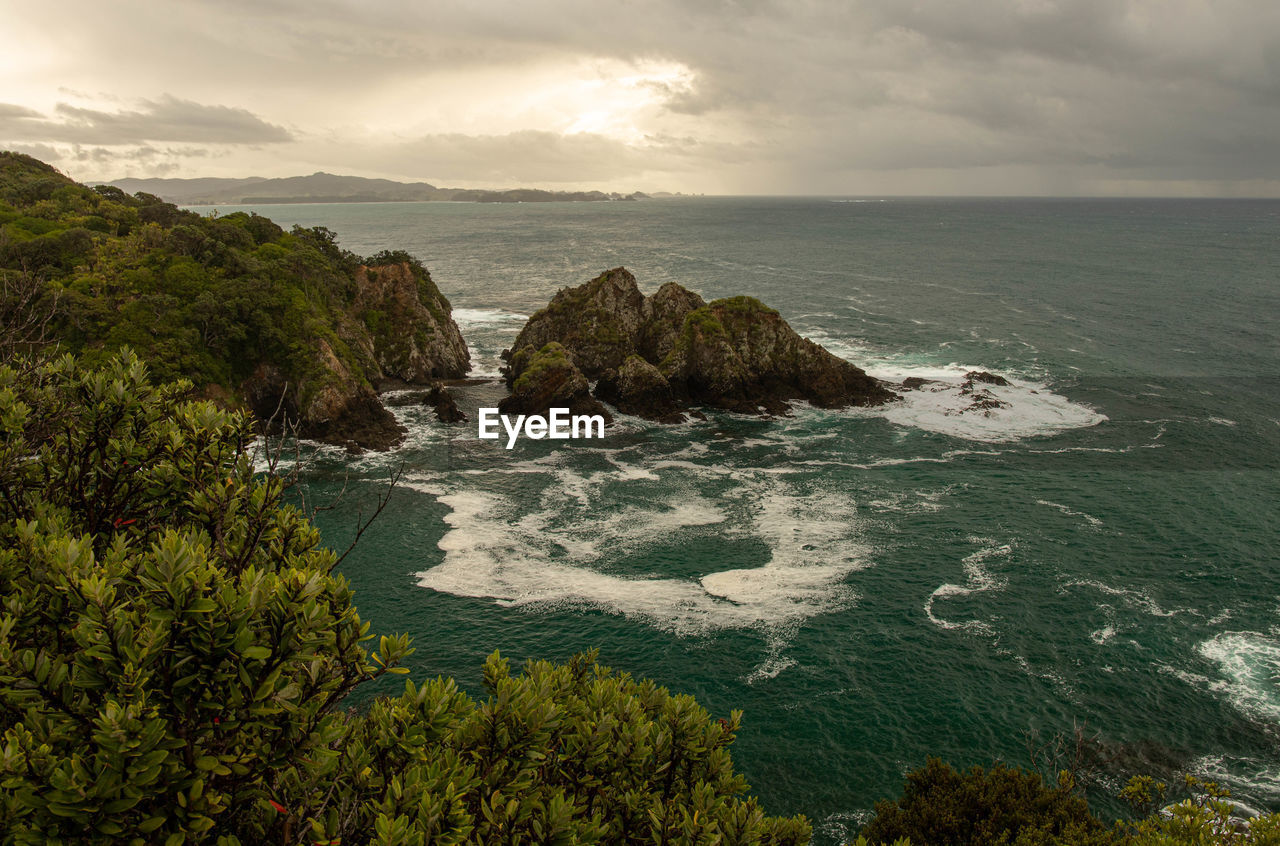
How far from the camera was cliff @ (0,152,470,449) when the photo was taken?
60.7 meters

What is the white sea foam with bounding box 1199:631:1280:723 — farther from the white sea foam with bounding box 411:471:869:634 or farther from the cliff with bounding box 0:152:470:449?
the cliff with bounding box 0:152:470:449

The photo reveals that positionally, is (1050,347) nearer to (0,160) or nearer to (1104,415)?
(1104,415)

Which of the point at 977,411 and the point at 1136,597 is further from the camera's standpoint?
the point at 977,411

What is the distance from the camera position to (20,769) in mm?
7461

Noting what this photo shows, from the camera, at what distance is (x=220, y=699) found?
7.99 meters

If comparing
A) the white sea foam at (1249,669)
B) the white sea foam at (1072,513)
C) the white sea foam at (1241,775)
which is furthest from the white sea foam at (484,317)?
the white sea foam at (1241,775)

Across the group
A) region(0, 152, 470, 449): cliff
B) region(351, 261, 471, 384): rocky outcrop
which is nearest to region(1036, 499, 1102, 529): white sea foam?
region(0, 152, 470, 449): cliff

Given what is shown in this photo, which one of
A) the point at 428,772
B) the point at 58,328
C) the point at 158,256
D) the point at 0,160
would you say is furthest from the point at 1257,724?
the point at 0,160

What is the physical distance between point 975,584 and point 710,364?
3914 centimetres

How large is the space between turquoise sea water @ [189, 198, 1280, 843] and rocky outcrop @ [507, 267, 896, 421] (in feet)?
13.5

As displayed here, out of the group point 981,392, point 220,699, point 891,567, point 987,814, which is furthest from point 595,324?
point 220,699

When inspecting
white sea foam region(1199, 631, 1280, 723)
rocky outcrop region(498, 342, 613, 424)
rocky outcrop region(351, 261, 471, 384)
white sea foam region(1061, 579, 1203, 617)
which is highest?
rocky outcrop region(351, 261, 471, 384)

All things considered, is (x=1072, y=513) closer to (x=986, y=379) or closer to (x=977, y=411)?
(x=977, y=411)

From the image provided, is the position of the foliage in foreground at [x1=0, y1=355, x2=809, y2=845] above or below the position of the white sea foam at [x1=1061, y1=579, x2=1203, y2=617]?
above
